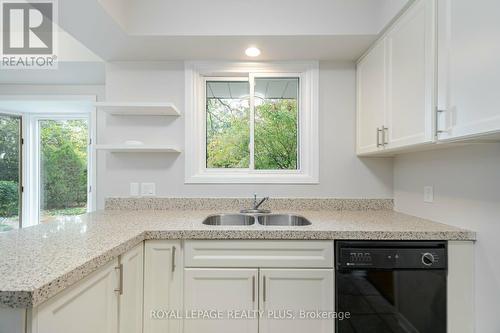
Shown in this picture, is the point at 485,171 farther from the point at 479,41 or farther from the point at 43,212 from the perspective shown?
the point at 43,212

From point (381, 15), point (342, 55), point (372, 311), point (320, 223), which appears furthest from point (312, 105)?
point (372, 311)

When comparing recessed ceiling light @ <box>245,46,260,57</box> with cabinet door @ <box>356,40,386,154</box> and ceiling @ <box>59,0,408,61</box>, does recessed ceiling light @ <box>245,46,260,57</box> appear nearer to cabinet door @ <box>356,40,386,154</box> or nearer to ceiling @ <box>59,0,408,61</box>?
ceiling @ <box>59,0,408,61</box>

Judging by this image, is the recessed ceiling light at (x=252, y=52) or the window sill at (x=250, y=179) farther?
the window sill at (x=250, y=179)

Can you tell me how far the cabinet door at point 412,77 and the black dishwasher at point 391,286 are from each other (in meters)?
0.61

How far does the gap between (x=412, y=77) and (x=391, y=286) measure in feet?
3.82

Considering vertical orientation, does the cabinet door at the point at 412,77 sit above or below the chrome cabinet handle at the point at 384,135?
above

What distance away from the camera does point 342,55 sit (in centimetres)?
211

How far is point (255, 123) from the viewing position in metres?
2.32

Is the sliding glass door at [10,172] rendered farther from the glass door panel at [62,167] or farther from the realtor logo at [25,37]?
the realtor logo at [25,37]

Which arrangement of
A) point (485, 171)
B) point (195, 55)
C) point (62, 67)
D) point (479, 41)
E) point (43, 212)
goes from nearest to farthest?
point (479, 41), point (485, 171), point (195, 55), point (62, 67), point (43, 212)

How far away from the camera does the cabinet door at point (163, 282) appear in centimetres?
148

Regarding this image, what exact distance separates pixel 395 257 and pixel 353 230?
0.25 m

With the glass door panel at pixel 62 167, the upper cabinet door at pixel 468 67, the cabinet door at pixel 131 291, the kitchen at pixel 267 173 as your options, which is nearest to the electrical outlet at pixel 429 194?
the kitchen at pixel 267 173

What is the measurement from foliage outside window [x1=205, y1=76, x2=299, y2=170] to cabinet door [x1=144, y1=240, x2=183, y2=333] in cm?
97
